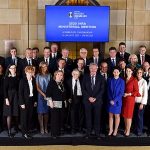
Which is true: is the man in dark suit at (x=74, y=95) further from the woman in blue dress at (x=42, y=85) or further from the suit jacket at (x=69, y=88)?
the woman in blue dress at (x=42, y=85)

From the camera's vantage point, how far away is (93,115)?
667 centimetres

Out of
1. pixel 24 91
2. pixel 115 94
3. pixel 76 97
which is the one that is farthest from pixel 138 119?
pixel 24 91

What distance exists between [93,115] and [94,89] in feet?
1.72

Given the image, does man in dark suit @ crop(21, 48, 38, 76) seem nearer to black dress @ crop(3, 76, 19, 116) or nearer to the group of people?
the group of people

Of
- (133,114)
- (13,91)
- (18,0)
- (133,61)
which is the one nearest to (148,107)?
(133,114)

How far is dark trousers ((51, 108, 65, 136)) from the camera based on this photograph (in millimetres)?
6551

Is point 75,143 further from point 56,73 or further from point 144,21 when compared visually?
point 144,21

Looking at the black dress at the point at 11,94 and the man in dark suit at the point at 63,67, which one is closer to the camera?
the black dress at the point at 11,94

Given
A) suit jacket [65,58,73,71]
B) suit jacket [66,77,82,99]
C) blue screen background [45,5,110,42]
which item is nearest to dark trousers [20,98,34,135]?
suit jacket [66,77,82,99]

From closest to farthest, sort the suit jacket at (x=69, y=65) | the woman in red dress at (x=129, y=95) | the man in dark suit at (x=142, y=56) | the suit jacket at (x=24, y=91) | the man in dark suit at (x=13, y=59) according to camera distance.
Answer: the suit jacket at (x=24, y=91), the woman in red dress at (x=129, y=95), the suit jacket at (x=69, y=65), the man in dark suit at (x=13, y=59), the man in dark suit at (x=142, y=56)

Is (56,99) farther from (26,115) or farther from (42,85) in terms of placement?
(26,115)

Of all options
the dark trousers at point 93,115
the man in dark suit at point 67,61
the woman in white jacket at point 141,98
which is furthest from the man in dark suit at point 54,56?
the woman in white jacket at point 141,98

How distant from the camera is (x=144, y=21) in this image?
26.7 feet

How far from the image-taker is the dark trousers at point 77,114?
21.8 feet
